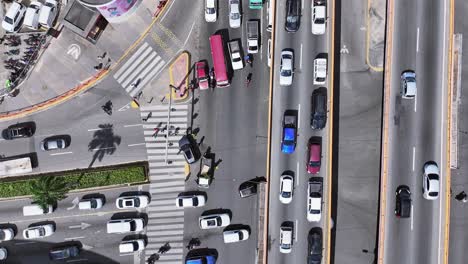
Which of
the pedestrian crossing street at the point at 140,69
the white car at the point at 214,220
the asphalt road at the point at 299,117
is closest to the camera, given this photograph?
the asphalt road at the point at 299,117

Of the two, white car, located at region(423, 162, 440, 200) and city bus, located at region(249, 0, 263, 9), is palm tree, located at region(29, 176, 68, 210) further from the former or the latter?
white car, located at region(423, 162, 440, 200)

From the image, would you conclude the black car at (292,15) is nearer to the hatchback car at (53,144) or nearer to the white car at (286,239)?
the white car at (286,239)

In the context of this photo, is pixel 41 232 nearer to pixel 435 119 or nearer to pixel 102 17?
pixel 102 17

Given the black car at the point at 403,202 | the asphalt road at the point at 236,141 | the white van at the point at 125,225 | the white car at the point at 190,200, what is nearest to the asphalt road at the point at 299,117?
the asphalt road at the point at 236,141

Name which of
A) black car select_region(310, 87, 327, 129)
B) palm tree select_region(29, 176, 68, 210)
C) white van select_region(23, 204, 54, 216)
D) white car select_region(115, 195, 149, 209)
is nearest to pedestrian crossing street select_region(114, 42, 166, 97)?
white car select_region(115, 195, 149, 209)

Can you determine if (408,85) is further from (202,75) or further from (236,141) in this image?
(202,75)

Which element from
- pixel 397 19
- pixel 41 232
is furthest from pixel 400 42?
pixel 41 232
